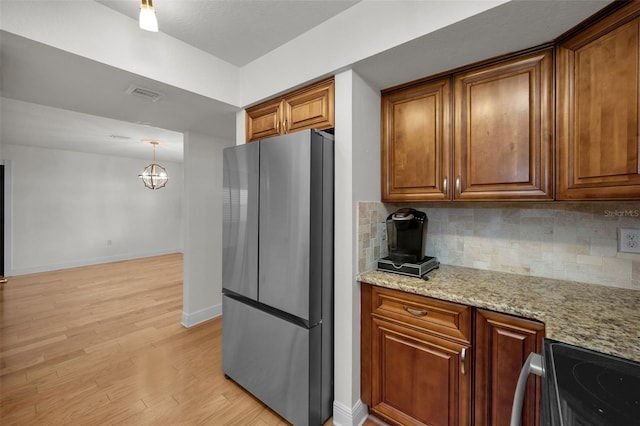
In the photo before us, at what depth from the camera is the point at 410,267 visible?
1.59m

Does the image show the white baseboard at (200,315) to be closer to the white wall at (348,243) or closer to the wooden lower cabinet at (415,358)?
the white wall at (348,243)

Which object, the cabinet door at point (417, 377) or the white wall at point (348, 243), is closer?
the cabinet door at point (417, 377)

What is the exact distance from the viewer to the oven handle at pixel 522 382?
72 centimetres

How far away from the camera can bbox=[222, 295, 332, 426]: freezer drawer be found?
1526 mm

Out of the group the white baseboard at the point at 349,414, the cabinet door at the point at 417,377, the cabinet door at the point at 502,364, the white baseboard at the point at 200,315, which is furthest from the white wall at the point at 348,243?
the white baseboard at the point at 200,315

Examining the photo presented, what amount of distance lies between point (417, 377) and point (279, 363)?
826 mm

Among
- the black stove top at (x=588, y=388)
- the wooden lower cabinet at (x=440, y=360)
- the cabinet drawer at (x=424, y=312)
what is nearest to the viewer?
the black stove top at (x=588, y=388)

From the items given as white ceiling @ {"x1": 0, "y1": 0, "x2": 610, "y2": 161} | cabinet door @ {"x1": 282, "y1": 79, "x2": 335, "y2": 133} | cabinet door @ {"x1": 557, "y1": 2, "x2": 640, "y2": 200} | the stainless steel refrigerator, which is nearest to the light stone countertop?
the stainless steel refrigerator

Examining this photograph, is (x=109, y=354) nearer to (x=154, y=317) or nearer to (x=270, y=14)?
(x=154, y=317)

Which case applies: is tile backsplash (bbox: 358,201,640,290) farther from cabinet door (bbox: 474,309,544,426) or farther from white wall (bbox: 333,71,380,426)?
cabinet door (bbox: 474,309,544,426)

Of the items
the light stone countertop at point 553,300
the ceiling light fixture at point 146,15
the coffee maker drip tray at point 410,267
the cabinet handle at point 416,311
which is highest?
the ceiling light fixture at point 146,15

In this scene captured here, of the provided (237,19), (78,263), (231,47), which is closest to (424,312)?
(237,19)

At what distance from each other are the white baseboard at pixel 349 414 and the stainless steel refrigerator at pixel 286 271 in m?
0.06

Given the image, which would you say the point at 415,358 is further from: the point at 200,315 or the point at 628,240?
the point at 200,315
